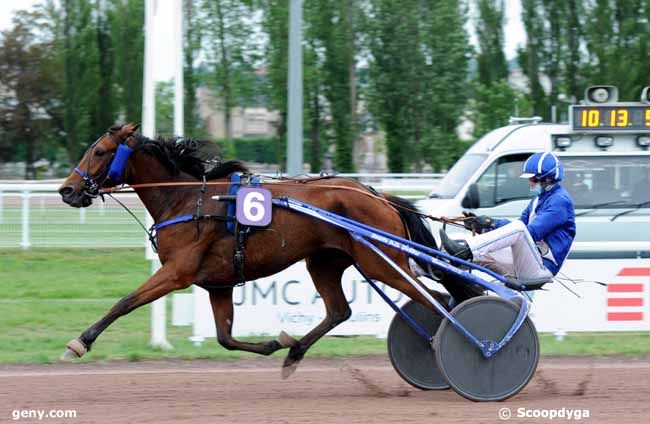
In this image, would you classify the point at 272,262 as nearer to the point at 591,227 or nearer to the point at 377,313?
the point at 377,313

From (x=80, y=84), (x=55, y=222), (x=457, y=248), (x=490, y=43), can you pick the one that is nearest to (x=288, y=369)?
(x=457, y=248)

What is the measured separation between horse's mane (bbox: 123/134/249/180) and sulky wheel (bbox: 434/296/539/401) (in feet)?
6.48

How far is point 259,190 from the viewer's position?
6840 millimetres

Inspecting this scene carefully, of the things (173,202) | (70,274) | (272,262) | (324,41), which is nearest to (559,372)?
(272,262)

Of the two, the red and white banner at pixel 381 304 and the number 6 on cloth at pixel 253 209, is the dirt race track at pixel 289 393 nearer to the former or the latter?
the red and white banner at pixel 381 304

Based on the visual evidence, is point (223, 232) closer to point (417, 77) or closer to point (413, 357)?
point (413, 357)

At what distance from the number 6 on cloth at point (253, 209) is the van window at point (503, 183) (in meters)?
5.04

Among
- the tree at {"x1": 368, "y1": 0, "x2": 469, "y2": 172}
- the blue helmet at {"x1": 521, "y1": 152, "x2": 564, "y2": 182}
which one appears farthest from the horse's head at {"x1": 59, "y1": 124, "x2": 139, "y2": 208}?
the tree at {"x1": 368, "y1": 0, "x2": 469, "y2": 172}

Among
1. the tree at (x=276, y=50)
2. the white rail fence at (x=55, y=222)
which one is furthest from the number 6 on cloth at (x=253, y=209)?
the tree at (x=276, y=50)

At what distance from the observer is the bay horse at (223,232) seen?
6801 mm

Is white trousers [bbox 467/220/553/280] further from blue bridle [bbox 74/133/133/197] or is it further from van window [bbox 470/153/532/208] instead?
van window [bbox 470/153/532/208]

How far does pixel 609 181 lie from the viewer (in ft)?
37.5

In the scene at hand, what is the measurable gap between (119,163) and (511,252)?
277 cm

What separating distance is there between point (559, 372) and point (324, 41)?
2203cm
